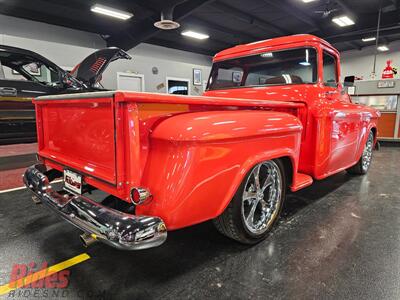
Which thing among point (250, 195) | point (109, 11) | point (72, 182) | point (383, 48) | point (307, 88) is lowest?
point (250, 195)

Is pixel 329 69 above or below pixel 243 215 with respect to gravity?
above

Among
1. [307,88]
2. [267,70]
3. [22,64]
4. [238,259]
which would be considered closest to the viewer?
[238,259]

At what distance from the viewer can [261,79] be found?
10.1ft

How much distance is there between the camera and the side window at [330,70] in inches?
107

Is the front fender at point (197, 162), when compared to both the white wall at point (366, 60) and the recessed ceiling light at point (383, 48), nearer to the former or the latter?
the recessed ceiling light at point (383, 48)

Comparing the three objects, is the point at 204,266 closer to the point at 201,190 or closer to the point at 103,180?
the point at 201,190

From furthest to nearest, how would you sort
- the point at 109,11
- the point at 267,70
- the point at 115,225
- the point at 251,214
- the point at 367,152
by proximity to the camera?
the point at 109,11 → the point at 367,152 → the point at 267,70 → the point at 251,214 → the point at 115,225

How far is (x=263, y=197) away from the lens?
2.16 meters

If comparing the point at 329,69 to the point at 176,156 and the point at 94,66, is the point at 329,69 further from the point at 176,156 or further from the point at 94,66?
the point at 94,66

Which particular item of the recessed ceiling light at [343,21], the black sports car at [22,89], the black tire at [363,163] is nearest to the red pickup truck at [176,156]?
the black tire at [363,163]

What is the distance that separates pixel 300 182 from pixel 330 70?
5.50 ft

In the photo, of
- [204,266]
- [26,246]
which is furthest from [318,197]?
[26,246]

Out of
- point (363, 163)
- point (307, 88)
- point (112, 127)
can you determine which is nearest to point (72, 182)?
point (112, 127)

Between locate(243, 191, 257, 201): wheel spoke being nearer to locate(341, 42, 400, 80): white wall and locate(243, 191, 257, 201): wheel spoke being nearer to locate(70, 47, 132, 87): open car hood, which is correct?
locate(70, 47, 132, 87): open car hood
